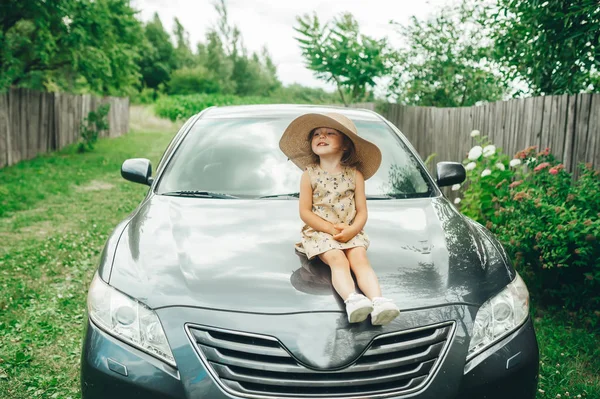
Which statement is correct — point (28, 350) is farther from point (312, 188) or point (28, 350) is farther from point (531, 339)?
point (531, 339)

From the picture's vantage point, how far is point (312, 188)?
267 cm

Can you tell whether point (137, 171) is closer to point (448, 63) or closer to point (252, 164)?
point (252, 164)

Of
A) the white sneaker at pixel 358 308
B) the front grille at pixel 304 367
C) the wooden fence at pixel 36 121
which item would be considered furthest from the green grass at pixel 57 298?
the wooden fence at pixel 36 121

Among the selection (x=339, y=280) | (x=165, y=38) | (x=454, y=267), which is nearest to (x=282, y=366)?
(x=339, y=280)

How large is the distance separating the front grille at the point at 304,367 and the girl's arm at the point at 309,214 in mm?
632

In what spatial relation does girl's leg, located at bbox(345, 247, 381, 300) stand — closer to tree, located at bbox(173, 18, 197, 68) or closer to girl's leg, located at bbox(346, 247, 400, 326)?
girl's leg, located at bbox(346, 247, 400, 326)

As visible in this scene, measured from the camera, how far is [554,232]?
4137 mm

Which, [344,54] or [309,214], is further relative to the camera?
[344,54]

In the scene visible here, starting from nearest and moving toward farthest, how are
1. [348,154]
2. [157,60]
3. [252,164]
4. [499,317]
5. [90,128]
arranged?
[499,317] < [348,154] < [252,164] < [90,128] < [157,60]

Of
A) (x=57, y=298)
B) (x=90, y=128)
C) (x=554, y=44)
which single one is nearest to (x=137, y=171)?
(x=57, y=298)

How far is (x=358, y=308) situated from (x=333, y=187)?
2.59ft

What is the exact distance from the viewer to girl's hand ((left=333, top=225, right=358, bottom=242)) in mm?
2459

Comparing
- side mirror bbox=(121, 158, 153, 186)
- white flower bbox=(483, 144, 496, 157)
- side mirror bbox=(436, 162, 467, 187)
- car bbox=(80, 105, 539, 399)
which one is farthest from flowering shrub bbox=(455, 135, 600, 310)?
side mirror bbox=(121, 158, 153, 186)

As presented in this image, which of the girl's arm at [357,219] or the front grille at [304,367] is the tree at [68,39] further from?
the front grille at [304,367]
